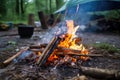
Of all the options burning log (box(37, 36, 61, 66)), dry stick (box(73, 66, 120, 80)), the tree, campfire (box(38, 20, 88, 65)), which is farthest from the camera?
the tree

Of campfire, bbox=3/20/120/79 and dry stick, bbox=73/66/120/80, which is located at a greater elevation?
campfire, bbox=3/20/120/79

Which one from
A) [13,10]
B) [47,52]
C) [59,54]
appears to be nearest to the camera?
[47,52]

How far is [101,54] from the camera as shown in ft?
20.7

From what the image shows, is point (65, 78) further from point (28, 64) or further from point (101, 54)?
point (101, 54)

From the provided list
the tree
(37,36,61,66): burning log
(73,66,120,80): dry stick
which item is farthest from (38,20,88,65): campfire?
the tree

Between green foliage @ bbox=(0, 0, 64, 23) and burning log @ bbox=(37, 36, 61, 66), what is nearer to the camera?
burning log @ bbox=(37, 36, 61, 66)

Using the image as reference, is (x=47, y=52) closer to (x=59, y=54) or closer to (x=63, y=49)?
(x=59, y=54)

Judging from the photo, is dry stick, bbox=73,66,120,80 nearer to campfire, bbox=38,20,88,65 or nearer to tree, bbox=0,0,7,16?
campfire, bbox=38,20,88,65

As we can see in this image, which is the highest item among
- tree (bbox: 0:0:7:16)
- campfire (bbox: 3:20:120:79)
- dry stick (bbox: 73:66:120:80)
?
tree (bbox: 0:0:7:16)

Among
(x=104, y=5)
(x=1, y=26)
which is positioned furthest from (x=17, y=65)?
(x=1, y=26)

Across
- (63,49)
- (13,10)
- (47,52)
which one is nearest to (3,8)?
(13,10)

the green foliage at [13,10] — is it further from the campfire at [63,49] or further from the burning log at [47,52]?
the burning log at [47,52]

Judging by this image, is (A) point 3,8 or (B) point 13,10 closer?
(A) point 3,8

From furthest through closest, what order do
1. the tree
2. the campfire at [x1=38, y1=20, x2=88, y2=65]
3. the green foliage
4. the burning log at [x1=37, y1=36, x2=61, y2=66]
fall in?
1. the green foliage
2. the tree
3. the campfire at [x1=38, y1=20, x2=88, y2=65]
4. the burning log at [x1=37, y1=36, x2=61, y2=66]
